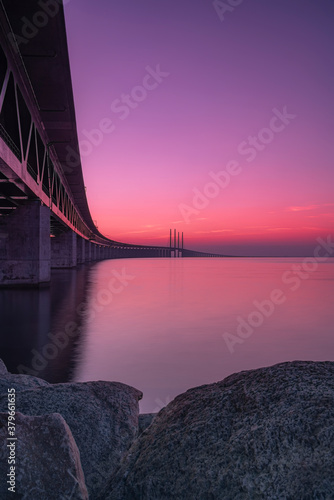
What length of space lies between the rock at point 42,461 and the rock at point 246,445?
1.07ft

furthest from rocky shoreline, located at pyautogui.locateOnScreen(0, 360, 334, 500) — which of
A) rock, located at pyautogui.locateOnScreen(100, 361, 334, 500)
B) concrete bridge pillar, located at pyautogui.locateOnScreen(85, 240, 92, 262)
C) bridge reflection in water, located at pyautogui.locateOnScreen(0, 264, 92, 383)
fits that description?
concrete bridge pillar, located at pyautogui.locateOnScreen(85, 240, 92, 262)

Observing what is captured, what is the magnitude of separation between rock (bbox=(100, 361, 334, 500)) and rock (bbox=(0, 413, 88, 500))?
12.9 inches

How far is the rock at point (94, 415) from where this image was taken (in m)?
3.49

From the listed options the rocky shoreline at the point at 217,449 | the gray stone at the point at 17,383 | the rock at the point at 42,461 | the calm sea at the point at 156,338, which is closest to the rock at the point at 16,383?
the gray stone at the point at 17,383

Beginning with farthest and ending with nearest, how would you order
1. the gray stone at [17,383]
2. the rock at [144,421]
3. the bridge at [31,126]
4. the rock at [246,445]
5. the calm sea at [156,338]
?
the bridge at [31,126] → the calm sea at [156,338] → the gray stone at [17,383] → the rock at [144,421] → the rock at [246,445]

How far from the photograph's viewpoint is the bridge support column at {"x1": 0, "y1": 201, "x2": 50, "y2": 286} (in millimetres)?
24359

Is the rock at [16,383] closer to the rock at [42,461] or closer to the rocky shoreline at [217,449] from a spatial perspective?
the rocky shoreline at [217,449]

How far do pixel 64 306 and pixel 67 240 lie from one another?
4091cm

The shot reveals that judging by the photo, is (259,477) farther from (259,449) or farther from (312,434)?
(312,434)

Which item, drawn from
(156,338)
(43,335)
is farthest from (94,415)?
(43,335)

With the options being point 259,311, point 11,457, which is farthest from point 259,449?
point 259,311

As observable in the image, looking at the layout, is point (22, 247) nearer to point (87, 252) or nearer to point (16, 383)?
point (16, 383)

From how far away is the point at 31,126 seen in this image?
21.3 metres

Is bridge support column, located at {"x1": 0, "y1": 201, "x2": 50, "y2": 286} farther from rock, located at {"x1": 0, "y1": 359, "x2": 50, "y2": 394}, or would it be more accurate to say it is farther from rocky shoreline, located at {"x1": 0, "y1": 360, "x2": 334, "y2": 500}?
rocky shoreline, located at {"x1": 0, "y1": 360, "x2": 334, "y2": 500}
